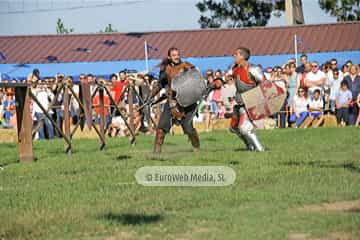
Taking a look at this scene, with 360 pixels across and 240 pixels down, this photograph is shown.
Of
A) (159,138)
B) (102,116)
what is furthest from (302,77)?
(159,138)

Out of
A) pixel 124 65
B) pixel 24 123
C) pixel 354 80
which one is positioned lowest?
pixel 24 123

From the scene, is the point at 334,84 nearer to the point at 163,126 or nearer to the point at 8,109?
the point at 8,109

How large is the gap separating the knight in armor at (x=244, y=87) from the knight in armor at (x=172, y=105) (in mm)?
752

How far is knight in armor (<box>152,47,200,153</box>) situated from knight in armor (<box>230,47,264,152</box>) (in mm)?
752

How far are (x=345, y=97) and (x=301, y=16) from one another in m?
20.9

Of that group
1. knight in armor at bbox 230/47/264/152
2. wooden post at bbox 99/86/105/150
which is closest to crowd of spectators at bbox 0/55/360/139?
wooden post at bbox 99/86/105/150

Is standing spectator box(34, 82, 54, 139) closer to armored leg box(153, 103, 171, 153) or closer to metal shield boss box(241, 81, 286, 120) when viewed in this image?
armored leg box(153, 103, 171, 153)

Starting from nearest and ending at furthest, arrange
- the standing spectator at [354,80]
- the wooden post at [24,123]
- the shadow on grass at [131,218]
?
the shadow on grass at [131,218]
the wooden post at [24,123]
the standing spectator at [354,80]

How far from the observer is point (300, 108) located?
79.2 feet

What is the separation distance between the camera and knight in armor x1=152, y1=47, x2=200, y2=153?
600 inches

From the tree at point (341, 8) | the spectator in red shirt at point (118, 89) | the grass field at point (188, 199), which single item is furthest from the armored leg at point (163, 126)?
the tree at point (341, 8)

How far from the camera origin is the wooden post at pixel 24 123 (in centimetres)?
1535

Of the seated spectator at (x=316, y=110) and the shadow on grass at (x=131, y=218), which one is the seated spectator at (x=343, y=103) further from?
the shadow on grass at (x=131, y=218)

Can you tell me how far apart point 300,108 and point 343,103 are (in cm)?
110
